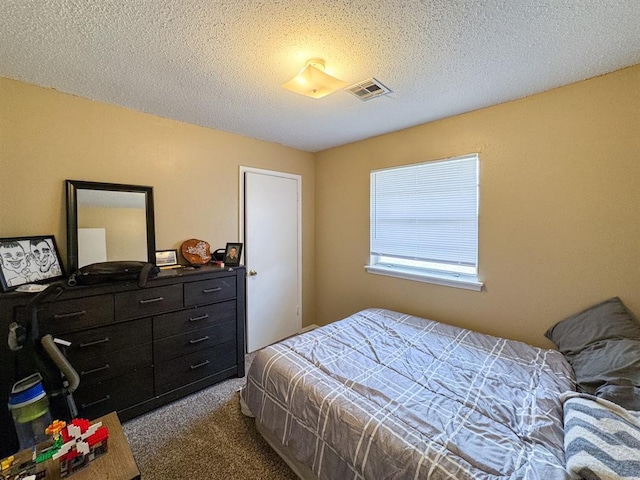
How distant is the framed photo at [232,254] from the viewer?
262cm

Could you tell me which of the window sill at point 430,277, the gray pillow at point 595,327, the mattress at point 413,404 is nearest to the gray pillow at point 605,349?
the gray pillow at point 595,327

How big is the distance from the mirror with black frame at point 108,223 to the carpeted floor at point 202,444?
4.14 ft

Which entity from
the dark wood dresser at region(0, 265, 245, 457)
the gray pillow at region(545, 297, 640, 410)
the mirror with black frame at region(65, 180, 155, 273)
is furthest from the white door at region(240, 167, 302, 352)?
the gray pillow at region(545, 297, 640, 410)

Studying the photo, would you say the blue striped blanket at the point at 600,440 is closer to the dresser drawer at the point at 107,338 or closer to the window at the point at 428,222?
the window at the point at 428,222

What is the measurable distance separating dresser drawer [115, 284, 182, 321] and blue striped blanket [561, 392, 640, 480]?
7.79 ft

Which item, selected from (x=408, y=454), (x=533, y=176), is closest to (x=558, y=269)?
(x=533, y=176)

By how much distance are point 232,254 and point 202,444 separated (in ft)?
4.92

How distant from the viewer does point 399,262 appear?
118 inches

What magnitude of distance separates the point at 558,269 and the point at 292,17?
2.38m

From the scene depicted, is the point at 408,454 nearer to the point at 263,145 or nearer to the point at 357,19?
the point at 357,19

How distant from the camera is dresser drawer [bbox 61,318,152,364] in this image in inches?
67.7

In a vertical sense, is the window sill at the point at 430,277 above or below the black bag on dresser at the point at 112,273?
below

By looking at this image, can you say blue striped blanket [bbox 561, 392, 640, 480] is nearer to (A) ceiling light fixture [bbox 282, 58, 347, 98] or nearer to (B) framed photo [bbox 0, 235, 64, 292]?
(A) ceiling light fixture [bbox 282, 58, 347, 98]

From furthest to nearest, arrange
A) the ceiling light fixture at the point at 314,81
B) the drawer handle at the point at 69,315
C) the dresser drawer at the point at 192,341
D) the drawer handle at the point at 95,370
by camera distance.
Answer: the dresser drawer at the point at 192,341 → the drawer handle at the point at 95,370 → the drawer handle at the point at 69,315 → the ceiling light fixture at the point at 314,81
